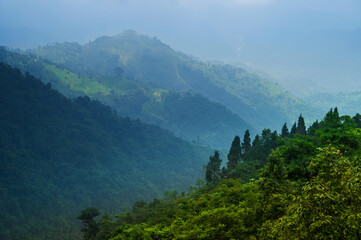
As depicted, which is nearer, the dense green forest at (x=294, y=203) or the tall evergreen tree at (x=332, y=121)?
the dense green forest at (x=294, y=203)

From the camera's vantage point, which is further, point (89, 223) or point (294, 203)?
point (89, 223)

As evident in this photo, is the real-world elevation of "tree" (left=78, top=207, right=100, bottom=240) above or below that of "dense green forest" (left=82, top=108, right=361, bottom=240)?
below

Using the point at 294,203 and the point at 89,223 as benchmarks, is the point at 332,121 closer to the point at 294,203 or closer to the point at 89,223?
the point at 294,203

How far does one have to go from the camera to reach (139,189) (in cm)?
19012

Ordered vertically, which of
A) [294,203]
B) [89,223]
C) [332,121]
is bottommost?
[89,223]

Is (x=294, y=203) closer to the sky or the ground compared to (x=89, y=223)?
closer to the sky

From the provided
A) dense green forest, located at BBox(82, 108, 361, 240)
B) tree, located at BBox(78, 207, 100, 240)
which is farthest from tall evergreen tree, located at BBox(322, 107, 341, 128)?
tree, located at BBox(78, 207, 100, 240)

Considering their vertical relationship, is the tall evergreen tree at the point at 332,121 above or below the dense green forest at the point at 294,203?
above

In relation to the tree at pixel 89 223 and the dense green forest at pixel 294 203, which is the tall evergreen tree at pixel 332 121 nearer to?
the dense green forest at pixel 294 203

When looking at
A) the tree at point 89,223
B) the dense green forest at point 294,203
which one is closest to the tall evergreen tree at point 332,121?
the dense green forest at point 294,203

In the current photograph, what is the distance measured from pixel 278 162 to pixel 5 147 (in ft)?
609

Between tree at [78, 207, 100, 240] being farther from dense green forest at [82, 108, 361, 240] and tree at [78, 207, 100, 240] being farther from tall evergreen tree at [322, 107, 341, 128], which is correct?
tall evergreen tree at [322, 107, 341, 128]

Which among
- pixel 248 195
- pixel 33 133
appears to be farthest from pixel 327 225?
pixel 33 133

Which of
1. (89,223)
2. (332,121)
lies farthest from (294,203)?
(89,223)
